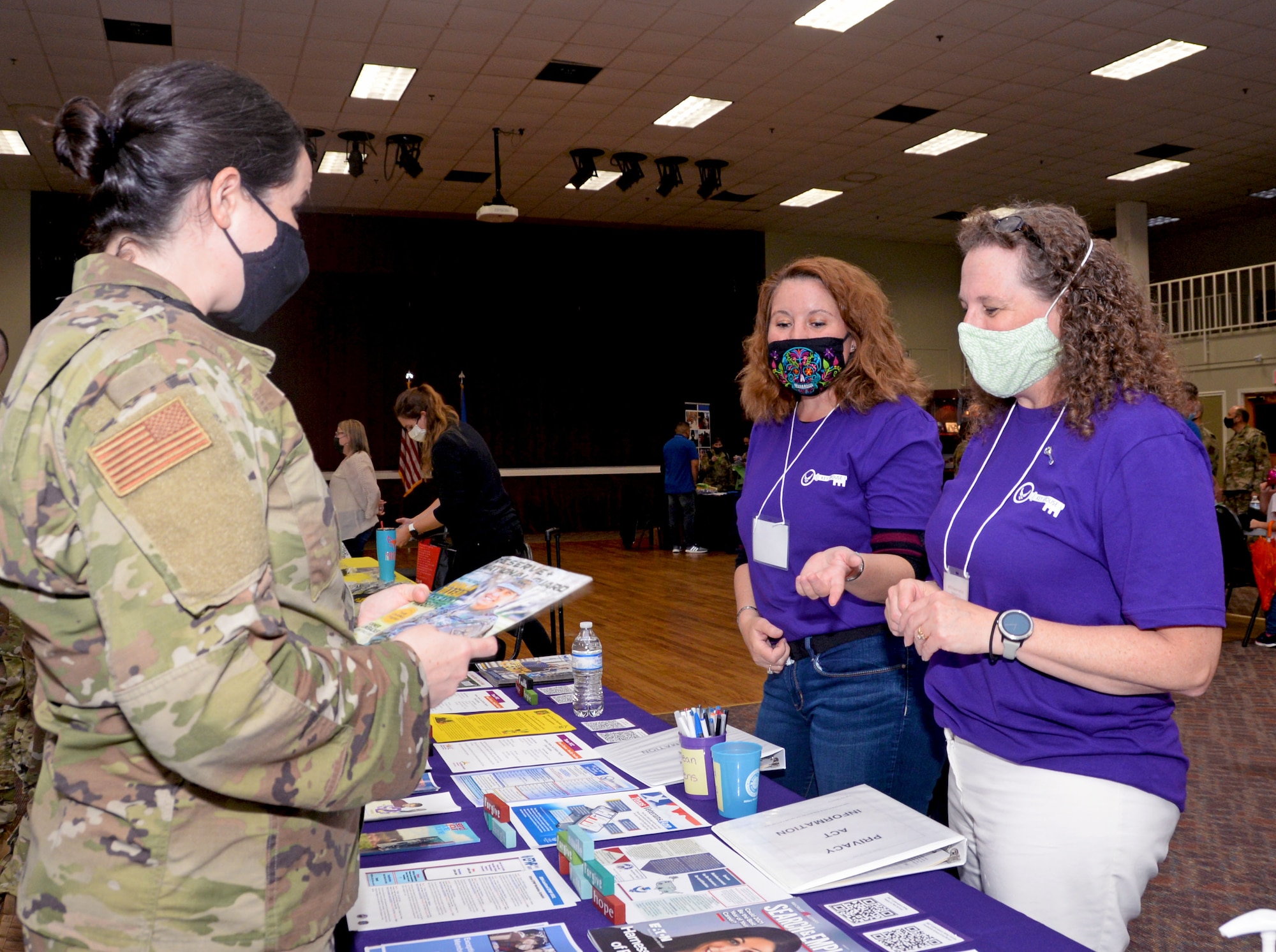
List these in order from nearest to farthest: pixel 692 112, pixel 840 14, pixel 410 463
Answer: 1. pixel 840 14
2. pixel 410 463
3. pixel 692 112

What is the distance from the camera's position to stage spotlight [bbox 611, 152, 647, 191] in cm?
1120

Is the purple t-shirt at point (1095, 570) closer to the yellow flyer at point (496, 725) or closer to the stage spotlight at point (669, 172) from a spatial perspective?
the yellow flyer at point (496, 725)

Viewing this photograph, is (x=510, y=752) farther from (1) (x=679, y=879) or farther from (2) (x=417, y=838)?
(1) (x=679, y=879)

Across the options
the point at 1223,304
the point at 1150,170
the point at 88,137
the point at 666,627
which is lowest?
the point at 666,627

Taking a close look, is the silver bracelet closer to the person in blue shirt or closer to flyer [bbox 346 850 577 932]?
flyer [bbox 346 850 577 932]

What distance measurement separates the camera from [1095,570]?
135 cm

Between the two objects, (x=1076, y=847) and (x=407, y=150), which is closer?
(x=1076, y=847)

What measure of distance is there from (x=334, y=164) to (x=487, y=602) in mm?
10981

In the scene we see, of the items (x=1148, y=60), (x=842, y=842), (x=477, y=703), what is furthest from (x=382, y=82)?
(x=842, y=842)

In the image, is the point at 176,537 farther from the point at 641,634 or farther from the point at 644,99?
the point at 644,99

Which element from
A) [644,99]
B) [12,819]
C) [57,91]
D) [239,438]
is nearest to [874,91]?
[644,99]

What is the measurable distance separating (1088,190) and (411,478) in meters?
9.35

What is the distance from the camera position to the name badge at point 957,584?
149 centimetres

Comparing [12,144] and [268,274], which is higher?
[12,144]
